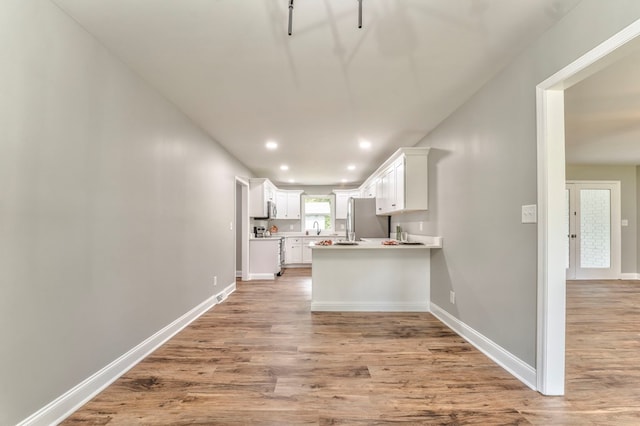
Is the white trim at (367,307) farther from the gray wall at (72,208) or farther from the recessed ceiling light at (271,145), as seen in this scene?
the recessed ceiling light at (271,145)

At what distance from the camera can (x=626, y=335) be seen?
2.95 m

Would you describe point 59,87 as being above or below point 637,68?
below

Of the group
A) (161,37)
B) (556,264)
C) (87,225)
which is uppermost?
(161,37)

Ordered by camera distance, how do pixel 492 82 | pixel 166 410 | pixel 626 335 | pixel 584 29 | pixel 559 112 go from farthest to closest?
1. pixel 626 335
2. pixel 492 82
3. pixel 559 112
4. pixel 166 410
5. pixel 584 29

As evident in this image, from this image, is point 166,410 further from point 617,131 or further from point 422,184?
point 617,131

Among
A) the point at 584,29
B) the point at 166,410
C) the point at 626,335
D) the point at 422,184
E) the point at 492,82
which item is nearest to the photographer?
the point at 584,29

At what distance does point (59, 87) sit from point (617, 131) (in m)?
6.01

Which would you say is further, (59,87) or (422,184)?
(422,184)

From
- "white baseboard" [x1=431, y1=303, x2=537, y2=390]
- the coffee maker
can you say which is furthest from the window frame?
"white baseboard" [x1=431, y1=303, x2=537, y2=390]

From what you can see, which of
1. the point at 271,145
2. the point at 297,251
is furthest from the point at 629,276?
the point at 271,145

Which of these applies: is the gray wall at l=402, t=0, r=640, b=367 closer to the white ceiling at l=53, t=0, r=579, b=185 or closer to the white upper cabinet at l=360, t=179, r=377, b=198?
the white ceiling at l=53, t=0, r=579, b=185

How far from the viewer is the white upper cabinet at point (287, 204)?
7.88 metres

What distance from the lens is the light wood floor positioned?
1.69m

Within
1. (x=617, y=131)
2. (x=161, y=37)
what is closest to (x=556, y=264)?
(x=161, y=37)
